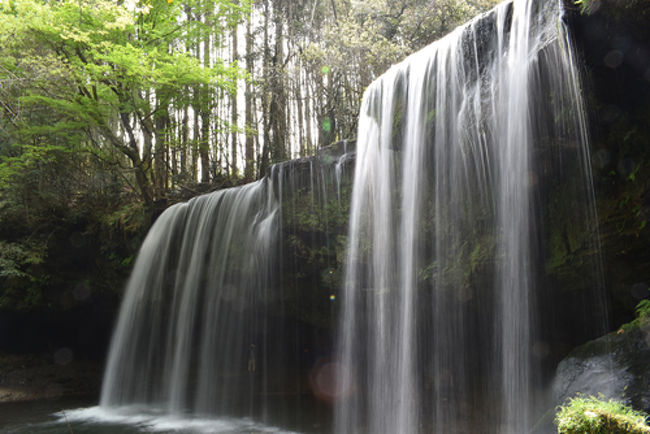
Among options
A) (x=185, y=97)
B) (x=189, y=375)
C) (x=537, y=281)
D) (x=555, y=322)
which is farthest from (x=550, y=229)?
(x=185, y=97)

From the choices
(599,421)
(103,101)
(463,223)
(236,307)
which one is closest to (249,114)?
(103,101)

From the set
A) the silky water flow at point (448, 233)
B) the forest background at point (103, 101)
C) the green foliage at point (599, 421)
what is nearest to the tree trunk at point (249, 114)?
the forest background at point (103, 101)

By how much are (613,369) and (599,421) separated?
1220 mm

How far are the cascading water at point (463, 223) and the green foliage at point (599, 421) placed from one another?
1.94 metres

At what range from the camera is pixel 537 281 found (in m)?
5.32

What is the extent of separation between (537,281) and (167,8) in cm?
1365

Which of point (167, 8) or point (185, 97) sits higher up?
point (167, 8)

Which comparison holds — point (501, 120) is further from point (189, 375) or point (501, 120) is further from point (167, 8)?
point (167, 8)

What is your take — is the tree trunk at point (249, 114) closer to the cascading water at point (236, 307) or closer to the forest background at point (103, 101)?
the forest background at point (103, 101)

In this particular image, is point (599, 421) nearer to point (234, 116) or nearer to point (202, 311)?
point (202, 311)

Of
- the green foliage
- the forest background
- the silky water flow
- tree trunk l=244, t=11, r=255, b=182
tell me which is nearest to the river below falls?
the silky water flow

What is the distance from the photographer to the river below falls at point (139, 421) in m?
8.47

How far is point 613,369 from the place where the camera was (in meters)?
3.82

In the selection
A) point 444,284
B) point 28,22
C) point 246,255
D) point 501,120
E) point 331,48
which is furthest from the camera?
point 331,48
